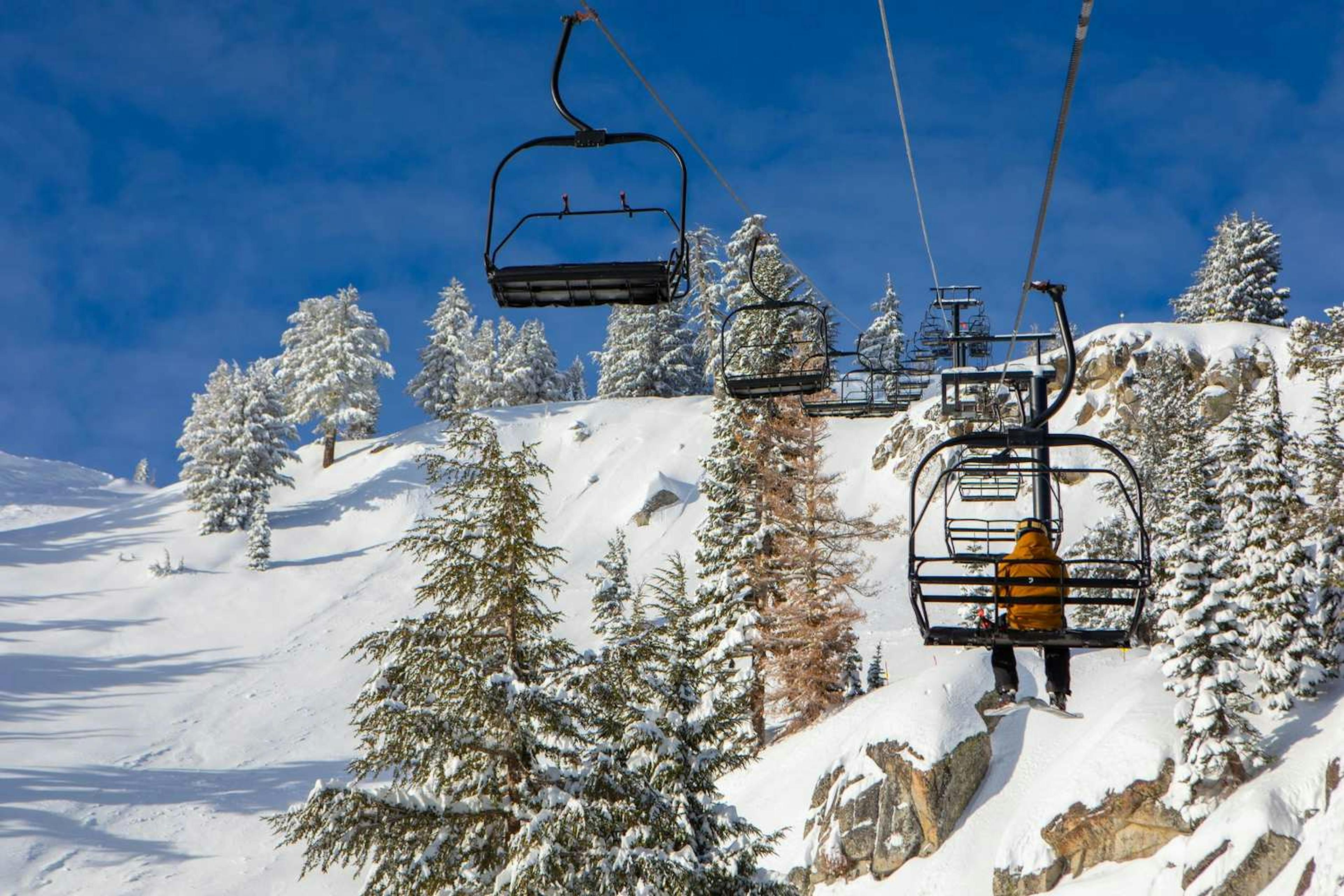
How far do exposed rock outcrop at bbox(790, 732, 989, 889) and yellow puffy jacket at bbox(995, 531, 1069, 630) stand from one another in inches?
684

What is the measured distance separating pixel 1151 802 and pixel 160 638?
3909 cm

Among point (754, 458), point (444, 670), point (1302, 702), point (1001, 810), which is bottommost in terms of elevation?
point (1001, 810)

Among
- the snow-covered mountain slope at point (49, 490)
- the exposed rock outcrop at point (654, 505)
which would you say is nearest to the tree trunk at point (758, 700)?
the exposed rock outcrop at point (654, 505)

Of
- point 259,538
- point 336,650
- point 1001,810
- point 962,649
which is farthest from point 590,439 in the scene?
point 1001,810

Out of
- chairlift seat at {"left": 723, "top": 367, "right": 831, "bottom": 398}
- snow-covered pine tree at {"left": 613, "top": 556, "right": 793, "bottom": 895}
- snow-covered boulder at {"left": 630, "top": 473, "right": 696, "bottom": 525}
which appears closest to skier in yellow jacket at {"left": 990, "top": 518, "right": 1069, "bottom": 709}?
chairlift seat at {"left": 723, "top": 367, "right": 831, "bottom": 398}

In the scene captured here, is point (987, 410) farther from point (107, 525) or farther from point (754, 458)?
point (107, 525)

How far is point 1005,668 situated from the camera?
29.2 ft

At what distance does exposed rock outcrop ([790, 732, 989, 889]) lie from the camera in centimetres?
2433

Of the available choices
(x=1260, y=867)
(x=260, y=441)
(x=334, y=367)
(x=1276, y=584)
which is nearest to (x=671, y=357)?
(x=334, y=367)

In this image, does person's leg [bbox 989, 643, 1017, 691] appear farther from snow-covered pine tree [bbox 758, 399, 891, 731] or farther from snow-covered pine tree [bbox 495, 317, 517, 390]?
snow-covered pine tree [bbox 495, 317, 517, 390]

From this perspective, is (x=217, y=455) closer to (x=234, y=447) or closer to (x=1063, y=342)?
(x=234, y=447)

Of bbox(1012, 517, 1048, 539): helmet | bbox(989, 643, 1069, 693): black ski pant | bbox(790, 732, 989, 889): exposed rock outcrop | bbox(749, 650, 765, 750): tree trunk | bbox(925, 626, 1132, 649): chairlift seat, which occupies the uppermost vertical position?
bbox(1012, 517, 1048, 539): helmet

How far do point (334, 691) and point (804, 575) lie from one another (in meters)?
20.4

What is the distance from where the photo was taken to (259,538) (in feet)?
172
